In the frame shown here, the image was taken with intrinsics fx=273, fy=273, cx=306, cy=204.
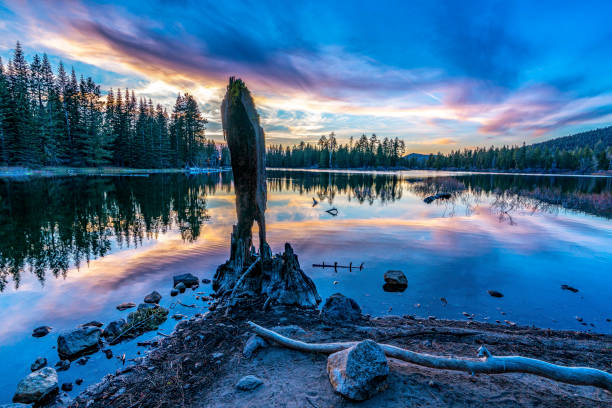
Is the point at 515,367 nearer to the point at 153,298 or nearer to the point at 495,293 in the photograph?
the point at 495,293

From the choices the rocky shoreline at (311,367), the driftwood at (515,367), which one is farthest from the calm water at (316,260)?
the driftwood at (515,367)

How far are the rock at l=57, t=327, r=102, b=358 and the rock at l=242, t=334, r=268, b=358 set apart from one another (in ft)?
11.8

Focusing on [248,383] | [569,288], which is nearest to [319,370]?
[248,383]

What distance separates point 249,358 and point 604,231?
2526cm

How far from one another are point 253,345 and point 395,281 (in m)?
6.44

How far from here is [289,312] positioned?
724 cm

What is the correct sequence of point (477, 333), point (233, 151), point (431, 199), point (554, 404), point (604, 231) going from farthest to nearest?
point (431, 199) → point (604, 231) → point (233, 151) → point (477, 333) → point (554, 404)

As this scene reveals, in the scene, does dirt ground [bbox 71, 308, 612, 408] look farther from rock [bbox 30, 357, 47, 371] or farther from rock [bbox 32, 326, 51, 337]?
rock [bbox 32, 326, 51, 337]

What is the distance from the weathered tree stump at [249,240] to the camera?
7996 millimetres

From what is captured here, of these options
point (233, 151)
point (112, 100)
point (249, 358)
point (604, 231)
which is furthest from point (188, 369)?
point (112, 100)

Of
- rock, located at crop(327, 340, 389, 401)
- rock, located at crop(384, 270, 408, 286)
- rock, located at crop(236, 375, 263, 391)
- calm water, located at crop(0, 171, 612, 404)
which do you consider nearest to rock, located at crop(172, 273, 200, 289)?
calm water, located at crop(0, 171, 612, 404)

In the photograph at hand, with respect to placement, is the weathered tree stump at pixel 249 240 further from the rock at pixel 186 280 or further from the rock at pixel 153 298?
the rock at pixel 153 298

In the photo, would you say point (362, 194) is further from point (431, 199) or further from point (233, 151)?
point (233, 151)

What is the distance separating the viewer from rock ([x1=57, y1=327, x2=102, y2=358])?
5.76 metres
